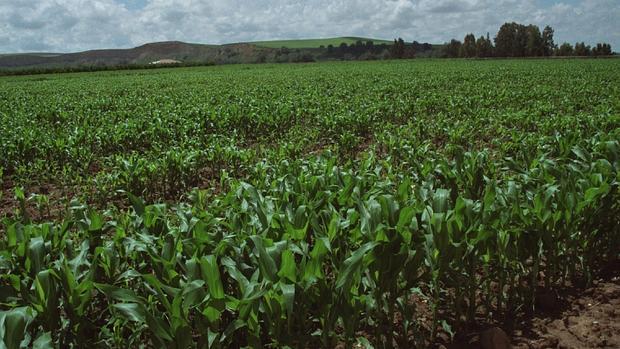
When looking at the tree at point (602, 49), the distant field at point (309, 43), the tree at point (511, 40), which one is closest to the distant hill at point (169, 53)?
the distant field at point (309, 43)

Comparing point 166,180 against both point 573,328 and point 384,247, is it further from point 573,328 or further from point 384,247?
point 573,328

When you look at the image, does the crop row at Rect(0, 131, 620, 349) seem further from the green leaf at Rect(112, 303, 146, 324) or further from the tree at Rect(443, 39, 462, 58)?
the tree at Rect(443, 39, 462, 58)

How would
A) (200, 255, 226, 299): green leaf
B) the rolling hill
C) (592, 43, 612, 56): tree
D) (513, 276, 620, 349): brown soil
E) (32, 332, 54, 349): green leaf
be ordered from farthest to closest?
the rolling hill → (592, 43, 612, 56): tree → (513, 276, 620, 349): brown soil → (200, 255, 226, 299): green leaf → (32, 332, 54, 349): green leaf

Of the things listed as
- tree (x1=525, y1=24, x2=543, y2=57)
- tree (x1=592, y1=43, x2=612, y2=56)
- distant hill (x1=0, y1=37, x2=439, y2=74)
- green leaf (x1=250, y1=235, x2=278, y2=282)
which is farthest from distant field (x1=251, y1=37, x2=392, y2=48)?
green leaf (x1=250, y1=235, x2=278, y2=282)

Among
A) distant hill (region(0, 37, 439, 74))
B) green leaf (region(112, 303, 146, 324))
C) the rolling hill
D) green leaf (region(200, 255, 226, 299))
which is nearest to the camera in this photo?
green leaf (region(112, 303, 146, 324))

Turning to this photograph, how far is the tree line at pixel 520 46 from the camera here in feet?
295

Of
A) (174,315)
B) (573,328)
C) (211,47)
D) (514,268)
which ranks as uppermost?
(211,47)

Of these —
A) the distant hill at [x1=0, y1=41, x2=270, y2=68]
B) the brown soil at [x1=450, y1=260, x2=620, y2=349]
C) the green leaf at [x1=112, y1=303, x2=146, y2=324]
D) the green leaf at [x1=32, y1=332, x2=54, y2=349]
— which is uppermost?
the distant hill at [x1=0, y1=41, x2=270, y2=68]

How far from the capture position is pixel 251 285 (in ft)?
7.93

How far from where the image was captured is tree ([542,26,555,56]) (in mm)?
93562

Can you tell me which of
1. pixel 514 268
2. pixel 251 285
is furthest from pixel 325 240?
pixel 514 268

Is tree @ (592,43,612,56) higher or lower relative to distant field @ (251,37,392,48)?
lower

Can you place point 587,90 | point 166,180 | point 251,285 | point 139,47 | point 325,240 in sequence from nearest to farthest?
point 251,285, point 325,240, point 166,180, point 587,90, point 139,47

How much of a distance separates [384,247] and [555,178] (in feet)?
8.69
